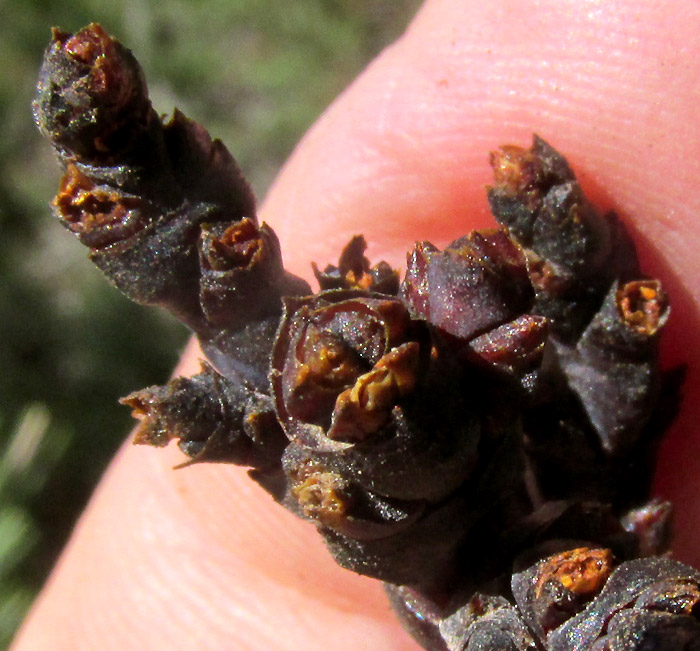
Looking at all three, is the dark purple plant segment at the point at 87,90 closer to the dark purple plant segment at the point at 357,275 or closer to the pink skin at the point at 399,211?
the dark purple plant segment at the point at 357,275

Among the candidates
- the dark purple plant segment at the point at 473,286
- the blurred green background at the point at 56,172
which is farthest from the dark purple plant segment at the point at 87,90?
the blurred green background at the point at 56,172

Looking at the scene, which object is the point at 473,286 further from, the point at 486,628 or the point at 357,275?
the point at 486,628

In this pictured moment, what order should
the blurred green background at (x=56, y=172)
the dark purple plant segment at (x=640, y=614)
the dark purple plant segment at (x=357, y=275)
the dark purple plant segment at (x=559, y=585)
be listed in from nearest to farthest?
the dark purple plant segment at (x=640, y=614) < the dark purple plant segment at (x=559, y=585) < the dark purple plant segment at (x=357, y=275) < the blurred green background at (x=56, y=172)

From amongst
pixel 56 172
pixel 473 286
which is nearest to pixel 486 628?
pixel 473 286

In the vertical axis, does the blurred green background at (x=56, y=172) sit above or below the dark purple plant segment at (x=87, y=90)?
below

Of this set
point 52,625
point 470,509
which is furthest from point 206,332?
point 52,625

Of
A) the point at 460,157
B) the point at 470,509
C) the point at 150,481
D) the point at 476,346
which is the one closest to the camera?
the point at 476,346

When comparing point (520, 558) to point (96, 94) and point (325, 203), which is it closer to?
point (96, 94)
